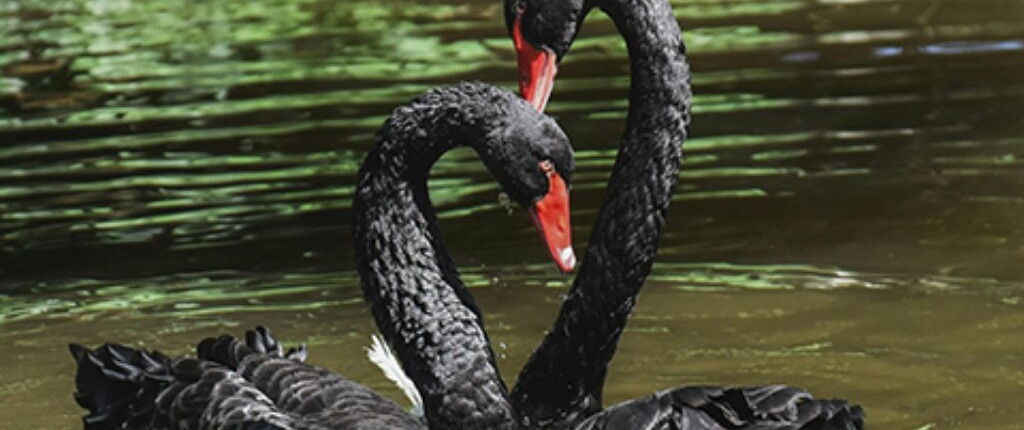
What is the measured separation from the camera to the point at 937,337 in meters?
6.56

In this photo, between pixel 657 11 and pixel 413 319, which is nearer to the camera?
pixel 413 319

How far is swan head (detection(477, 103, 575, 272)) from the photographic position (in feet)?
15.4

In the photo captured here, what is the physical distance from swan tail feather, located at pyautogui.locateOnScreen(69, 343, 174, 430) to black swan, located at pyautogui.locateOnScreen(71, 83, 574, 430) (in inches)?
0.5

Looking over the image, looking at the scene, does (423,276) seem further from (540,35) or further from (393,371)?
(540,35)

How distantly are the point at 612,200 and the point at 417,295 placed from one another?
0.71m

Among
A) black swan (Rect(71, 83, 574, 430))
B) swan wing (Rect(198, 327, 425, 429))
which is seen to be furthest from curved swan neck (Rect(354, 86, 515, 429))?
swan wing (Rect(198, 327, 425, 429))

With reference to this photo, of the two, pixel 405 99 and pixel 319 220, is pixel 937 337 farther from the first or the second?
pixel 405 99

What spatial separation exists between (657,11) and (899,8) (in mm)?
8147

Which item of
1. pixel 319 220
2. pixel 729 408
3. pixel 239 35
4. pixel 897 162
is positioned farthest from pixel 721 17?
pixel 729 408

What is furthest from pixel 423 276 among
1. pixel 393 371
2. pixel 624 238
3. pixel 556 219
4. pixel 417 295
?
pixel 393 371

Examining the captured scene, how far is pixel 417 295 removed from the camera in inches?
192

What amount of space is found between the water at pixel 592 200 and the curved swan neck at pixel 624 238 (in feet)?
2.81

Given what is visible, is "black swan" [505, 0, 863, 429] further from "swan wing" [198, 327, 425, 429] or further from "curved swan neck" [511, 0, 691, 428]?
"swan wing" [198, 327, 425, 429]

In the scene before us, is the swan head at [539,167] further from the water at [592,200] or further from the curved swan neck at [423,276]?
the water at [592,200]
